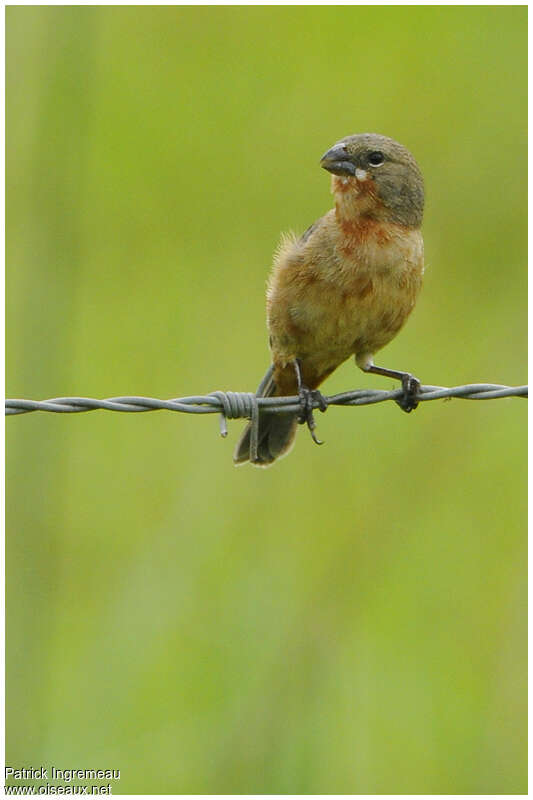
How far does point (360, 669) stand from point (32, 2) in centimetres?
363

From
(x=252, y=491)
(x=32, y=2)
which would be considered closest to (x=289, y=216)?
(x=252, y=491)

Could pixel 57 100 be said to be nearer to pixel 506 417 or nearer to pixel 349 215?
pixel 349 215

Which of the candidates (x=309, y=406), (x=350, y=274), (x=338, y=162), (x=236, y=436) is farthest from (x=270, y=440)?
(x=338, y=162)

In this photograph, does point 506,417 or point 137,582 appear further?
point 506,417

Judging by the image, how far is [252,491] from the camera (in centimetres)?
643

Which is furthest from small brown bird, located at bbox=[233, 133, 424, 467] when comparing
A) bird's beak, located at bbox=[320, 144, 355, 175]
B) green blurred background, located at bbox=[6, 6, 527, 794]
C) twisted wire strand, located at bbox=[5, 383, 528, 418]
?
green blurred background, located at bbox=[6, 6, 527, 794]

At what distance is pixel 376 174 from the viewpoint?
558cm

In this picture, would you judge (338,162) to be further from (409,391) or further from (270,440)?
(270,440)

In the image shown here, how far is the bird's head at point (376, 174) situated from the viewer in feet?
18.2

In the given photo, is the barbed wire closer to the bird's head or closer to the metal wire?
the metal wire

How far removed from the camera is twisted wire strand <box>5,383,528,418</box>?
3930mm

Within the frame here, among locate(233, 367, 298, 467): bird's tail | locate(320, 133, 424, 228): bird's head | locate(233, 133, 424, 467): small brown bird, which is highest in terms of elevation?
locate(320, 133, 424, 228): bird's head

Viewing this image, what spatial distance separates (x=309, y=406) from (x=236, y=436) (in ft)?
6.57

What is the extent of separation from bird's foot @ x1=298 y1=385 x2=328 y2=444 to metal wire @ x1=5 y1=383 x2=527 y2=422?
9.5 inches
